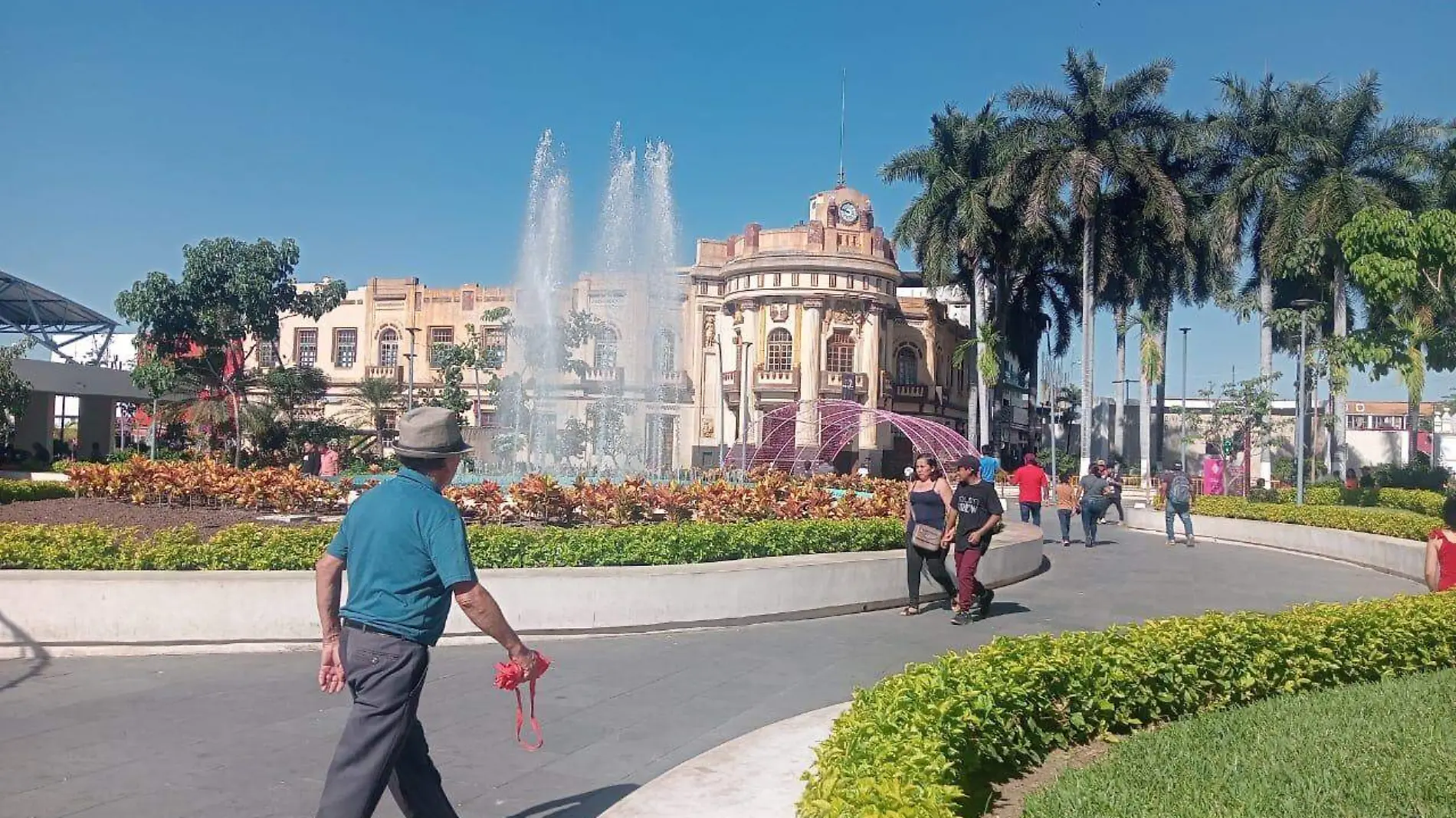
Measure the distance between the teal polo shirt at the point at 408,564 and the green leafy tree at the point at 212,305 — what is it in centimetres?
3474

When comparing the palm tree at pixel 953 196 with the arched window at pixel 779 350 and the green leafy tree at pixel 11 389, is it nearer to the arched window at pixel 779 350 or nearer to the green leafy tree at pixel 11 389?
the arched window at pixel 779 350

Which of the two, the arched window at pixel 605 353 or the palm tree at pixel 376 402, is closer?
the arched window at pixel 605 353

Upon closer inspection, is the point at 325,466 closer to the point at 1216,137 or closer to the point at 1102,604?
the point at 1102,604

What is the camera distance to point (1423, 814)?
425cm

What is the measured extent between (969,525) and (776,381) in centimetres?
3563

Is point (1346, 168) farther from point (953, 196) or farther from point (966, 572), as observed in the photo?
point (966, 572)

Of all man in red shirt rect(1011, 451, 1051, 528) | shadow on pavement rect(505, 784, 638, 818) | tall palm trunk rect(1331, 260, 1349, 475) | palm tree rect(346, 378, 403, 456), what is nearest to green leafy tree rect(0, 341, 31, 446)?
palm tree rect(346, 378, 403, 456)

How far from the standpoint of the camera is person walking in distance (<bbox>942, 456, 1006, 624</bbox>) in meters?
10.3

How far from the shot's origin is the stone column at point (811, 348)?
45719 millimetres

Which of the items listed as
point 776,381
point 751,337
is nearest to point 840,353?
point 776,381

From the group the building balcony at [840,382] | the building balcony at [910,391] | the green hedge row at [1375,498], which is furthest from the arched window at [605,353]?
the green hedge row at [1375,498]

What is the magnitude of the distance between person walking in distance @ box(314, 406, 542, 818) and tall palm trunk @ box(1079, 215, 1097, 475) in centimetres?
3786

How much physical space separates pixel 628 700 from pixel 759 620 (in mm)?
Answer: 3118

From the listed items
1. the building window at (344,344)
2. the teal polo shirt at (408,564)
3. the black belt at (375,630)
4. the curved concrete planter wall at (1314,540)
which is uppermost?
the building window at (344,344)
